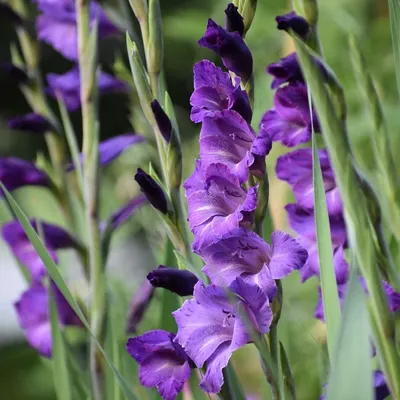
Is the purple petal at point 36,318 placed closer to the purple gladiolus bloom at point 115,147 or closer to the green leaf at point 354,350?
the purple gladiolus bloom at point 115,147

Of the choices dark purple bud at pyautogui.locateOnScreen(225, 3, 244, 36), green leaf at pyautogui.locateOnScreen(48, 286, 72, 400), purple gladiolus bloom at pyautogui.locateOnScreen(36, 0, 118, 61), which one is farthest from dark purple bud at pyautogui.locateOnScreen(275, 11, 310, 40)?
purple gladiolus bloom at pyautogui.locateOnScreen(36, 0, 118, 61)

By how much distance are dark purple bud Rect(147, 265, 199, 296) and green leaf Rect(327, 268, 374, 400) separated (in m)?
0.09

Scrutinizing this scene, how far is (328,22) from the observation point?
1841mm

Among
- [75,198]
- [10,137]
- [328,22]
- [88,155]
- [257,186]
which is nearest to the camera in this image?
[257,186]

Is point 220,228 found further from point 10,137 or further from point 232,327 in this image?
point 10,137

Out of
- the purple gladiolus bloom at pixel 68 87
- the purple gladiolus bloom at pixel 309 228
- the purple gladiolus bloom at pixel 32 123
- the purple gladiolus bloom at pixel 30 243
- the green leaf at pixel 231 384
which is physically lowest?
the green leaf at pixel 231 384

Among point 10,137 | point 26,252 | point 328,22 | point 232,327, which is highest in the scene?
point 10,137

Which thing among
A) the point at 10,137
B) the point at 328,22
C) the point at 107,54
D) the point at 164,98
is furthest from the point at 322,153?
the point at 10,137

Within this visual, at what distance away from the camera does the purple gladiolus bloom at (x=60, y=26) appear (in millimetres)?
621

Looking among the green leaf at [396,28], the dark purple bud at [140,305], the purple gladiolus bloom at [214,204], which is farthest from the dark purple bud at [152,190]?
the dark purple bud at [140,305]

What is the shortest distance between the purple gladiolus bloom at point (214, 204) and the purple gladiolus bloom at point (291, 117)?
0.07m

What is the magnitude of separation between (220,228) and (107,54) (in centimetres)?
269

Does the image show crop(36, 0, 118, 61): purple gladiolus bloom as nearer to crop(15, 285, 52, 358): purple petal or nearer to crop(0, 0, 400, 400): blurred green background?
crop(0, 0, 400, 400): blurred green background

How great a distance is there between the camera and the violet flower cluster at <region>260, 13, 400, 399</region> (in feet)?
1.16
